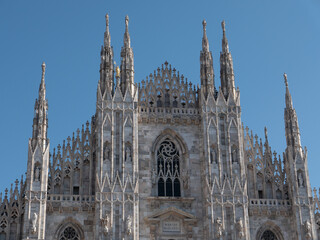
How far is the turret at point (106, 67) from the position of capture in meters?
34.2

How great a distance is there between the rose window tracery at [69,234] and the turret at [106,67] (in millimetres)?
7477

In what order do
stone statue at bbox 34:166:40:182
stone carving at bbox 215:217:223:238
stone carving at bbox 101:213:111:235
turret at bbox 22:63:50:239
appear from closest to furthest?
turret at bbox 22:63:50:239, stone carving at bbox 101:213:111:235, stone carving at bbox 215:217:223:238, stone statue at bbox 34:166:40:182

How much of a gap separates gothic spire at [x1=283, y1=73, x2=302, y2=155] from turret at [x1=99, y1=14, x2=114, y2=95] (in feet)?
32.4

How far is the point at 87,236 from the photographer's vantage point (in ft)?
103

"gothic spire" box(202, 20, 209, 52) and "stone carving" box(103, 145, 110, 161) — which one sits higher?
"gothic spire" box(202, 20, 209, 52)

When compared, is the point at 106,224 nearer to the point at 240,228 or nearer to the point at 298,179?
the point at 240,228

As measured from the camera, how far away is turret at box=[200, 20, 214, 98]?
35188mm

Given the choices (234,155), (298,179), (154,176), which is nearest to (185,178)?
(154,176)

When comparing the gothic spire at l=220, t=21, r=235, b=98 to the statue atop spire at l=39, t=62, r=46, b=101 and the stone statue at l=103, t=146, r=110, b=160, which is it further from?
the statue atop spire at l=39, t=62, r=46, b=101

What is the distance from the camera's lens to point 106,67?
34781mm

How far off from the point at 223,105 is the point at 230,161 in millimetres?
3301

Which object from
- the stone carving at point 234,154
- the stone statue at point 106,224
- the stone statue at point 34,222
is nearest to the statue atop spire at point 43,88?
the stone statue at point 34,222

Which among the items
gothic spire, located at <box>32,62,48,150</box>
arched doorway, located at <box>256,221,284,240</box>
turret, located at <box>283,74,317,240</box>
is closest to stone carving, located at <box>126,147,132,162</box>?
gothic spire, located at <box>32,62,48,150</box>

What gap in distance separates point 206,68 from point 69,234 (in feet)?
39.4
